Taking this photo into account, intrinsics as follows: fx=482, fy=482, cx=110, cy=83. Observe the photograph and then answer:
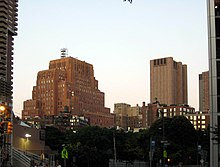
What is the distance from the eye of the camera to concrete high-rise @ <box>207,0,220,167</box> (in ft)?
197

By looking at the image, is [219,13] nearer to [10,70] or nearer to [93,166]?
[93,166]

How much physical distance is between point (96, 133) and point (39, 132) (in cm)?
1998

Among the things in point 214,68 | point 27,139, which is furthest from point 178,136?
point 214,68

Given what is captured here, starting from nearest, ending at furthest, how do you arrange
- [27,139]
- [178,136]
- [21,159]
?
[21,159]
[27,139]
[178,136]

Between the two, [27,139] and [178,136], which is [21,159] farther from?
[178,136]

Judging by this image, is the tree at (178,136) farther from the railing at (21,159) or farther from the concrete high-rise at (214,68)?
the railing at (21,159)

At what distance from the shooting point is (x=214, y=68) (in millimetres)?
62406

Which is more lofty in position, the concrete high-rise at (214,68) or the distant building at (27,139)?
the concrete high-rise at (214,68)

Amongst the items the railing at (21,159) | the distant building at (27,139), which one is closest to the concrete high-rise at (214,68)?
the railing at (21,159)

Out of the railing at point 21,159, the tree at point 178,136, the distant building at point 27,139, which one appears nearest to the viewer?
the railing at point 21,159

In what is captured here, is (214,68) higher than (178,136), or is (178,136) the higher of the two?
(214,68)

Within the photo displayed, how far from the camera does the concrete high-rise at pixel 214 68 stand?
197ft

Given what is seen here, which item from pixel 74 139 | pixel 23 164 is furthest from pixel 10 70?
pixel 23 164

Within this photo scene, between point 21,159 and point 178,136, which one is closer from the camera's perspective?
point 21,159
